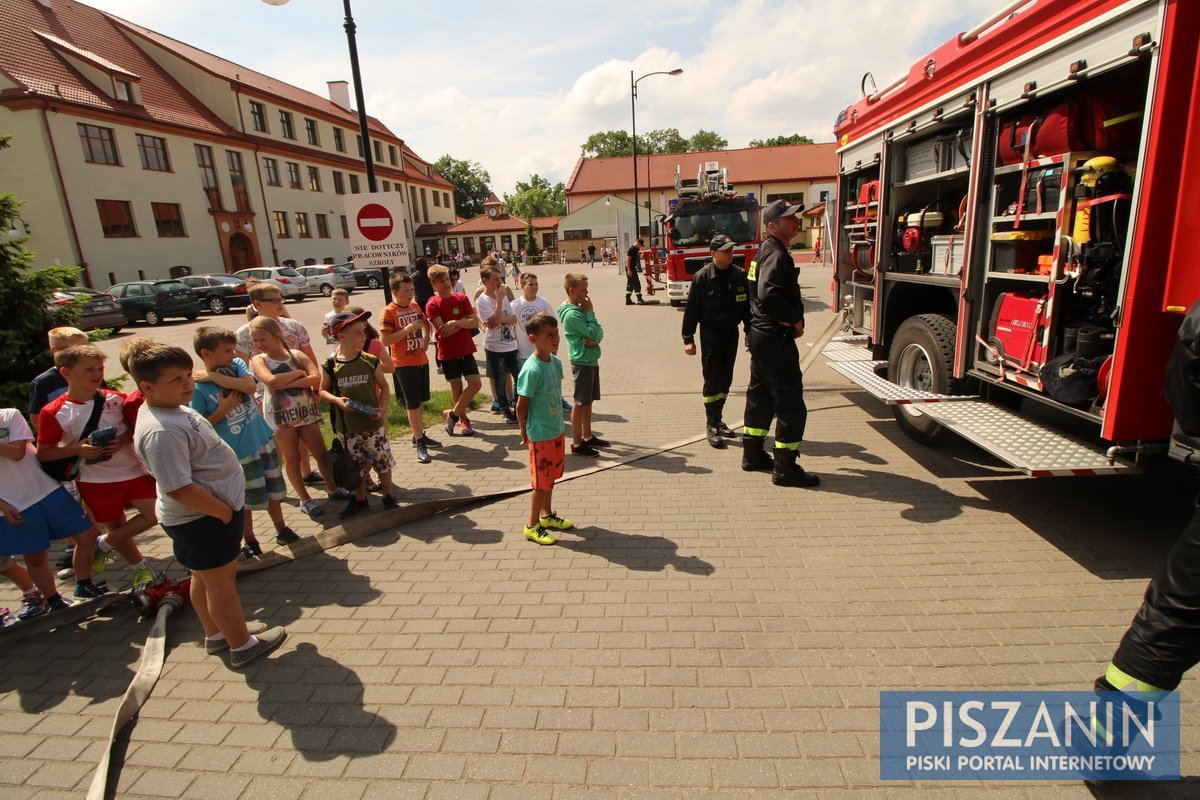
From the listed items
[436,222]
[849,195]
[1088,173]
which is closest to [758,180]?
[436,222]

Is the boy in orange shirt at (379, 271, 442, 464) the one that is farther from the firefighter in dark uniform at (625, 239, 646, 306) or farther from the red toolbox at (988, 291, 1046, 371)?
the firefighter in dark uniform at (625, 239, 646, 306)

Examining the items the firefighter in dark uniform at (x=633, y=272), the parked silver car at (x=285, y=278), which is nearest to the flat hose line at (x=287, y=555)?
the firefighter in dark uniform at (x=633, y=272)

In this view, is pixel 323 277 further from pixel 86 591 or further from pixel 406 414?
pixel 86 591

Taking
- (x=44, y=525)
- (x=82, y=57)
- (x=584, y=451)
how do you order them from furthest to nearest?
(x=82, y=57)
(x=584, y=451)
(x=44, y=525)

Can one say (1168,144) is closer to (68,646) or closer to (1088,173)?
(1088,173)

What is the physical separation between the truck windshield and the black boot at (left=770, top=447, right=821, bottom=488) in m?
11.8

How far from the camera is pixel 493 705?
280cm

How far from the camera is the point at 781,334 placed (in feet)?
16.4

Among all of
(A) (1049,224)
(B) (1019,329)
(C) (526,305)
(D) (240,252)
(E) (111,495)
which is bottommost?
(E) (111,495)

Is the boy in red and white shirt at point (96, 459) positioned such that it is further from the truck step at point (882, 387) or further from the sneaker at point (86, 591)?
the truck step at point (882, 387)

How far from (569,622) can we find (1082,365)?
3320 mm

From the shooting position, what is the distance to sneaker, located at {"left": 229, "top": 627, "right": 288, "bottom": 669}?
10.4 ft

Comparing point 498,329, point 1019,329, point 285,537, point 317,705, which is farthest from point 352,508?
point 1019,329

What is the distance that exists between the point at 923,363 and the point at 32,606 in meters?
6.77
